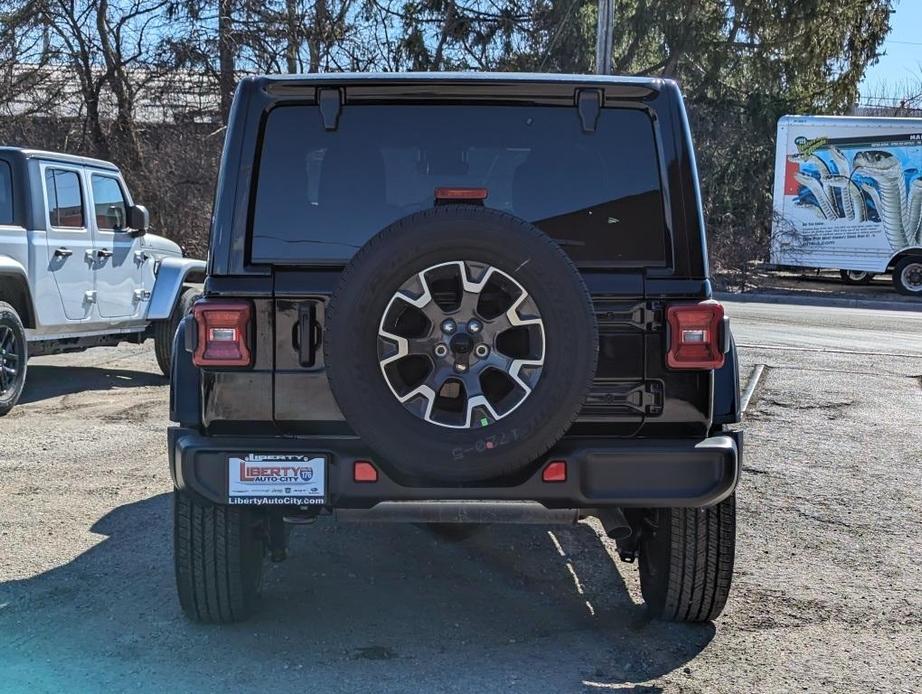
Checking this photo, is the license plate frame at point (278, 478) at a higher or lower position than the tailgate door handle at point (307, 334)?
lower

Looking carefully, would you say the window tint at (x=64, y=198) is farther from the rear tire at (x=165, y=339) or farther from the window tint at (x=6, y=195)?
the rear tire at (x=165, y=339)

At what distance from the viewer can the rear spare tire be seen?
128 inches

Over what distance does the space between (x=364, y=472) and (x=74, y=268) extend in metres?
6.14

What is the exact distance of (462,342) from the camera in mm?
3287

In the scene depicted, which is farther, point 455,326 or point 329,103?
point 329,103

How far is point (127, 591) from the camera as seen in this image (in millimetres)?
4328

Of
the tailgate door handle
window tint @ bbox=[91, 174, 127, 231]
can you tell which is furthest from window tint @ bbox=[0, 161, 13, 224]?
the tailgate door handle

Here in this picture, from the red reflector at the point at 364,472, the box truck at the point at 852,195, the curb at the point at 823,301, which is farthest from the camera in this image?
the box truck at the point at 852,195

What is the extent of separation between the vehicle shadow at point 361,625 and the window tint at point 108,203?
471cm

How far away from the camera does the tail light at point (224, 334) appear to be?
137 inches

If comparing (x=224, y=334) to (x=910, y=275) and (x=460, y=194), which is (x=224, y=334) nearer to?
(x=460, y=194)

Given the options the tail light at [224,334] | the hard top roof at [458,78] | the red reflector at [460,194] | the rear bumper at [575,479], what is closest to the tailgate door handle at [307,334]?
the tail light at [224,334]

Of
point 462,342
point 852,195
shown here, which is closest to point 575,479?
point 462,342

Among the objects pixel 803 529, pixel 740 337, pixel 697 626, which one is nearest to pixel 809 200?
pixel 740 337
